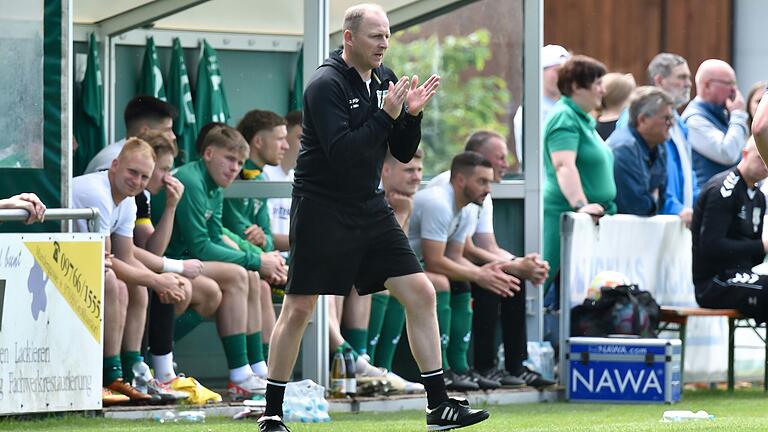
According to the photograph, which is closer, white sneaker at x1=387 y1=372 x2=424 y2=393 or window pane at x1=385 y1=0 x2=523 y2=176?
white sneaker at x1=387 y1=372 x2=424 y2=393

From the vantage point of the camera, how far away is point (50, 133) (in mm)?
10141

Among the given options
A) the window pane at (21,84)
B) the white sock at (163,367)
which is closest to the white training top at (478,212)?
the white sock at (163,367)

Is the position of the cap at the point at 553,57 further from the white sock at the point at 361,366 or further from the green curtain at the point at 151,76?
the white sock at the point at 361,366

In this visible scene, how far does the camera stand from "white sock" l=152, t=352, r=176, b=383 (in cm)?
1080

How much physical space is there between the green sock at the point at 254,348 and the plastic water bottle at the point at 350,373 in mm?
535

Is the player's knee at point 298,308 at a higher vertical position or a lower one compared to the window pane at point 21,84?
lower

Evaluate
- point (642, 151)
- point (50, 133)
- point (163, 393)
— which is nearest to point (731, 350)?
point (642, 151)

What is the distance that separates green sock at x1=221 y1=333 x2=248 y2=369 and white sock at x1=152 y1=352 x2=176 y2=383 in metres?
0.41

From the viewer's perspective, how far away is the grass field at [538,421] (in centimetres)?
917

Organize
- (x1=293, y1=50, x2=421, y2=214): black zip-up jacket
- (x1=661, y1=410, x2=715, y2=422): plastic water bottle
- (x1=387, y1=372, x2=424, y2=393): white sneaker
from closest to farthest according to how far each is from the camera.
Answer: (x1=293, y1=50, x2=421, y2=214): black zip-up jacket → (x1=661, y1=410, x2=715, y2=422): plastic water bottle → (x1=387, y1=372, x2=424, y2=393): white sneaker

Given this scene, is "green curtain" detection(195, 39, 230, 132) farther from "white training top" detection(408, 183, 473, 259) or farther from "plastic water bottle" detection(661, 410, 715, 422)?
"plastic water bottle" detection(661, 410, 715, 422)

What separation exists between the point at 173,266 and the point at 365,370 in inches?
58.7

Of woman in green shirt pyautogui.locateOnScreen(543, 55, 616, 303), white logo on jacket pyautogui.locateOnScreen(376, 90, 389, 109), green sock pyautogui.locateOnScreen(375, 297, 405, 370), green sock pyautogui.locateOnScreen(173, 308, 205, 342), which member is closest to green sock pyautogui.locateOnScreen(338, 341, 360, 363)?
green sock pyautogui.locateOnScreen(375, 297, 405, 370)

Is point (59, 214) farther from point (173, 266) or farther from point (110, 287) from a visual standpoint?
point (173, 266)
